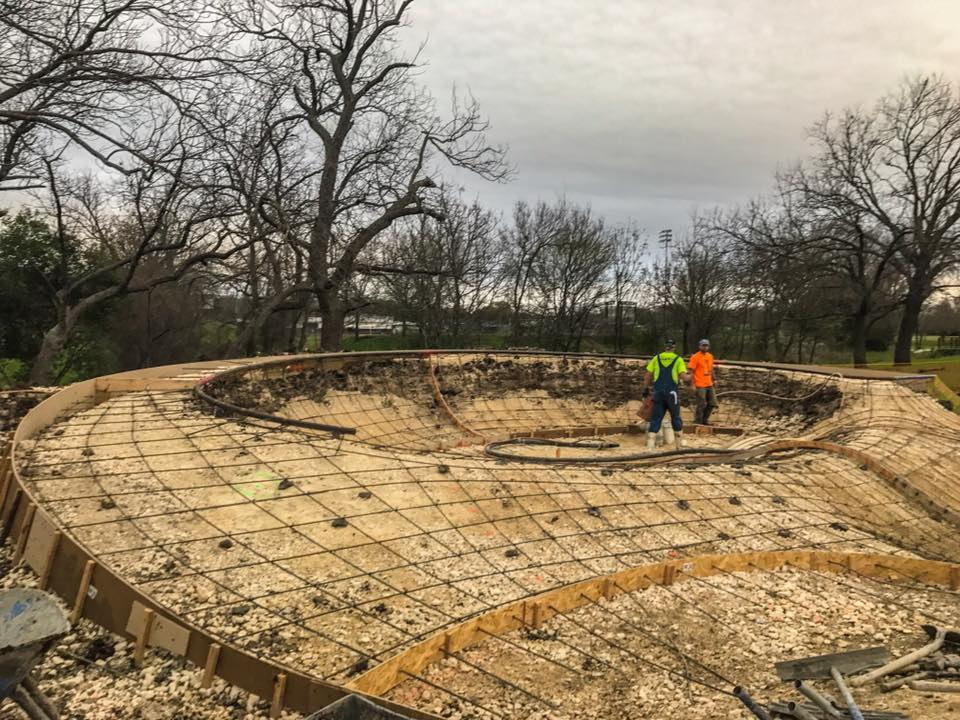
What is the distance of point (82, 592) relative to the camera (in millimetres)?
3656

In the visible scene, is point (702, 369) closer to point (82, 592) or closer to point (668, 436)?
point (668, 436)

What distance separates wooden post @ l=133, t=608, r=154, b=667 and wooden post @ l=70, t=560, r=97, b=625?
0.56 m

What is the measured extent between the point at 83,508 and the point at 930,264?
2176cm

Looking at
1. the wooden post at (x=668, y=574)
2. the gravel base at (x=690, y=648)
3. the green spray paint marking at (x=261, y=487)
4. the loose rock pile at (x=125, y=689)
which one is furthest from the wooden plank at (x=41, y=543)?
the wooden post at (x=668, y=574)

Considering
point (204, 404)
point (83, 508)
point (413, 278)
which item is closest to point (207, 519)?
point (83, 508)

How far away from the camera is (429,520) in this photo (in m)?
5.07

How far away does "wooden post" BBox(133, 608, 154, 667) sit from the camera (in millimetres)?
3285

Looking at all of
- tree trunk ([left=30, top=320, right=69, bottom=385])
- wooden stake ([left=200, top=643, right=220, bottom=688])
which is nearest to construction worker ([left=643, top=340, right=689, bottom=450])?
wooden stake ([left=200, top=643, right=220, bottom=688])

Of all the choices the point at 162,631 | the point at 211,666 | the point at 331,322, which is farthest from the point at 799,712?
the point at 331,322

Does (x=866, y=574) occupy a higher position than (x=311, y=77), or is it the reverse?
(x=311, y=77)

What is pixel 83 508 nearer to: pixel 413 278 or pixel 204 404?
pixel 204 404

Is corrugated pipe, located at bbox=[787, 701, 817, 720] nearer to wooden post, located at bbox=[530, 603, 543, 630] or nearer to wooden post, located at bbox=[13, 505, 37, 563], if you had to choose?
wooden post, located at bbox=[530, 603, 543, 630]

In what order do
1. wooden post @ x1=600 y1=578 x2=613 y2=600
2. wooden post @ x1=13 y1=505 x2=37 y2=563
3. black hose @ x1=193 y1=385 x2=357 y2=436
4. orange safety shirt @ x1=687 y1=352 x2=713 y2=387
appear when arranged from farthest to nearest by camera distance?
orange safety shirt @ x1=687 y1=352 x2=713 y2=387 → black hose @ x1=193 y1=385 x2=357 y2=436 → wooden post @ x1=600 y1=578 x2=613 y2=600 → wooden post @ x1=13 y1=505 x2=37 y2=563

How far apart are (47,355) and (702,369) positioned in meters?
12.4
